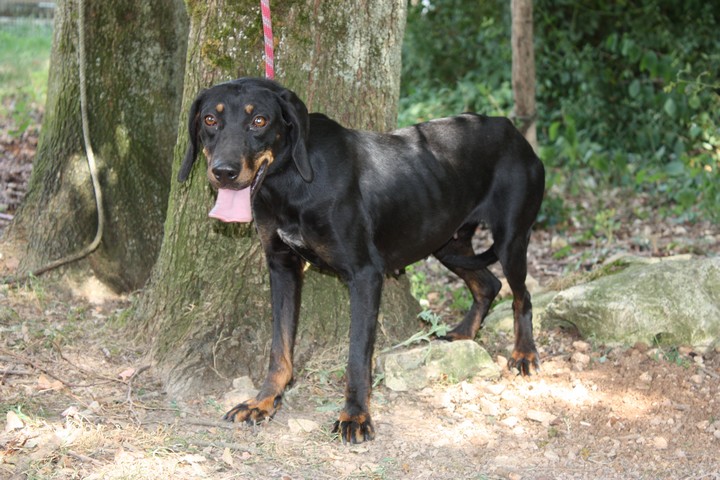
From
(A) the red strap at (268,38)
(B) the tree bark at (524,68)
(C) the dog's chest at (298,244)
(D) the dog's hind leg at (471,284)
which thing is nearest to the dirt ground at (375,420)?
(D) the dog's hind leg at (471,284)

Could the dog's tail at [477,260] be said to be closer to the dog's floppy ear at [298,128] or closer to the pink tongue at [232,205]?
the dog's floppy ear at [298,128]

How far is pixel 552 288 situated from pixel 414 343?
1825 millimetres

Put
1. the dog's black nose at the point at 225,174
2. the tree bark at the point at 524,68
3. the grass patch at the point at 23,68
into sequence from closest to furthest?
the dog's black nose at the point at 225,174, the tree bark at the point at 524,68, the grass patch at the point at 23,68

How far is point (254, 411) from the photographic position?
421 centimetres

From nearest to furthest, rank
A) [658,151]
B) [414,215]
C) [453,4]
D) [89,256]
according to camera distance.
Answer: [414,215]
[89,256]
[658,151]
[453,4]

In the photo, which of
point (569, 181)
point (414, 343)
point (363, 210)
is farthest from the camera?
point (569, 181)

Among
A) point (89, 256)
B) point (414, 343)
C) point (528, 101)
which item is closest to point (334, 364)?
point (414, 343)

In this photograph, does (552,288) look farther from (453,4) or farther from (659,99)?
(453,4)

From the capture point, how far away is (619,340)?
526 centimetres

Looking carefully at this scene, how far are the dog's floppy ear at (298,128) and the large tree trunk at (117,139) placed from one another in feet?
7.82

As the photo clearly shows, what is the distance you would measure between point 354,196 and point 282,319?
78 cm

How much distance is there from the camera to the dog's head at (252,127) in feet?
12.4

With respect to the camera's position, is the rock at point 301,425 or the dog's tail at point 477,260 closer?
the rock at point 301,425

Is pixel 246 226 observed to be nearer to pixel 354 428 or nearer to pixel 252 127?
pixel 252 127
